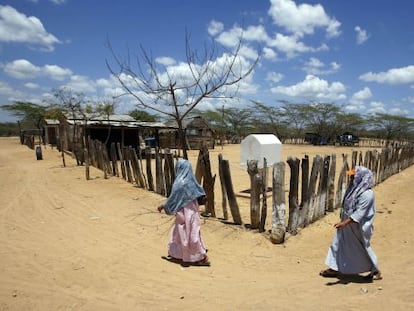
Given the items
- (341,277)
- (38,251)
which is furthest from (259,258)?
(38,251)

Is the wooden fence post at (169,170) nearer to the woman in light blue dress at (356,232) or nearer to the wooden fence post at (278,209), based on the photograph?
the wooden fence post at (278,209)

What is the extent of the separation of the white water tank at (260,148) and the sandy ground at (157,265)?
1.92 metres

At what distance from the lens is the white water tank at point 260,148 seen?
10.0 m

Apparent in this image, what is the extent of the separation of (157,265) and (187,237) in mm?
563

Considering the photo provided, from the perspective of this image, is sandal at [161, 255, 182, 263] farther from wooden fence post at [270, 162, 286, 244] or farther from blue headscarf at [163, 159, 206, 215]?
wooden fence post at [270, 162, 286, 244]

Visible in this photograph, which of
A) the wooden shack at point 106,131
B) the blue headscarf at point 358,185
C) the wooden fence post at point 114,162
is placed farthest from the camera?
the wooden shack at point 106,131

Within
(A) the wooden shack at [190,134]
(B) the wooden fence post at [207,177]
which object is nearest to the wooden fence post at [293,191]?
(B) the wooden fence post at [207,177]

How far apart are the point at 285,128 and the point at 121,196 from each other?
171 ft

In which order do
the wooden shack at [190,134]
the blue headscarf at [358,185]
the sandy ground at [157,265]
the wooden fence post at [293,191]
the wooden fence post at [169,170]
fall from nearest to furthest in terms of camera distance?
the sandy ground at [157,265] < the blue headscarf at [358,185] < the wooden fence post at [293,191] < the wooden fence post at [169,170] < the wooden shack at [190,134]

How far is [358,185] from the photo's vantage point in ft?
13.6

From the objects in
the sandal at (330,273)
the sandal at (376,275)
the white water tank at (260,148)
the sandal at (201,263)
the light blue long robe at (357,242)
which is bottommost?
the sandal at (201,263)

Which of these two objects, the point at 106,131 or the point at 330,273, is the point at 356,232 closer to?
the point at 330,273

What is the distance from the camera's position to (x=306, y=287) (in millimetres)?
4051

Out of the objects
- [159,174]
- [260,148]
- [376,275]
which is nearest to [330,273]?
[376,275]
